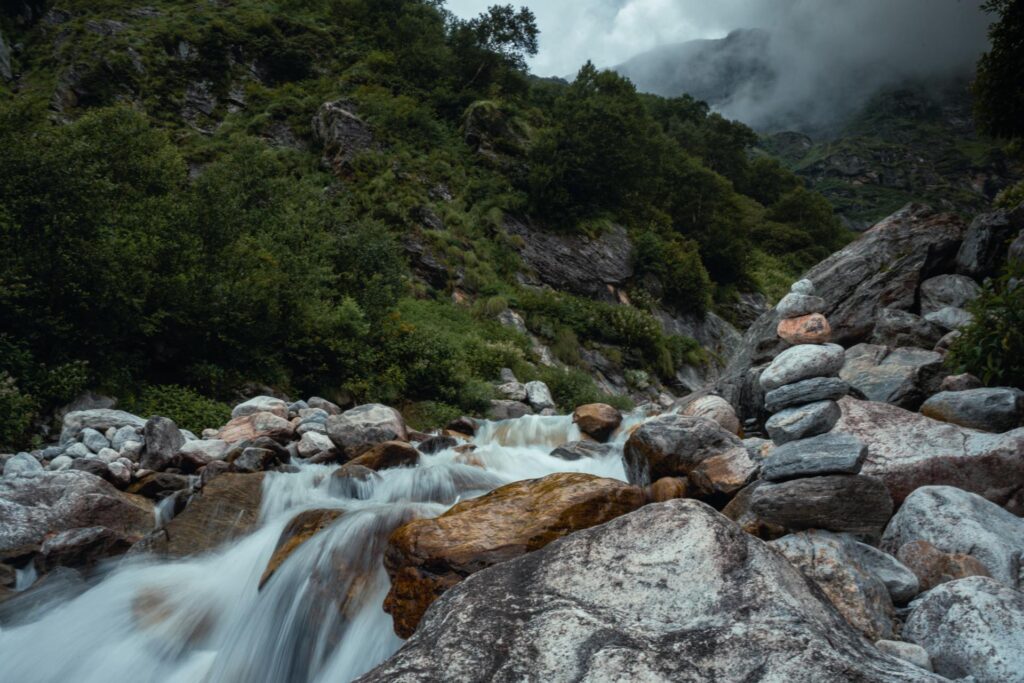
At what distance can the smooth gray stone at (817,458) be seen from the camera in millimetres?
5074

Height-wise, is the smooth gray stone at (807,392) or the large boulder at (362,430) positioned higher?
the smooth gray stone at (807,392)

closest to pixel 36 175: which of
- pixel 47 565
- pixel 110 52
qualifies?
pixel 47 565

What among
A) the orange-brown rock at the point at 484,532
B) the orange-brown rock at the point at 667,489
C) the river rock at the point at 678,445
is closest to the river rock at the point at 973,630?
the orange-brown rock at the point at 484,532

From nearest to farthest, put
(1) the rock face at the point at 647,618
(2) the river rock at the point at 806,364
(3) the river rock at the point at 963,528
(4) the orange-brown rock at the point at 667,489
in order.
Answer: (1) the rock face at the point at 647,618
(3) the river rock at the point at 963,528
(2) the river rock at the point at 806,364
(4) the orange-brown rock at the point at 667,489

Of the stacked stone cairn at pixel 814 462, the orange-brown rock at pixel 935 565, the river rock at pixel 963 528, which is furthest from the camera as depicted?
the stacked stone cairn at pixel 814 462

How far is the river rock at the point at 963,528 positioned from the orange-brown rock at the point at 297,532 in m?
5.72

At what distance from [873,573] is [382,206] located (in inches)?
998

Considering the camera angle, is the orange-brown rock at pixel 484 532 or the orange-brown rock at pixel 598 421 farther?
the orange-brown rock at pixel 598 421

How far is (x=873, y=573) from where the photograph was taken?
177 inches

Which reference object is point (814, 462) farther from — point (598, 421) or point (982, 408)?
point (598, 421)

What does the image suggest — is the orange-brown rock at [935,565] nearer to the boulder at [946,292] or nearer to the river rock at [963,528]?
the river rock at [963,528]

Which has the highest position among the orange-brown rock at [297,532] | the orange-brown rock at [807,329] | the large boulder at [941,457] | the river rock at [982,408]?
the orange-brown rock at [807,329]

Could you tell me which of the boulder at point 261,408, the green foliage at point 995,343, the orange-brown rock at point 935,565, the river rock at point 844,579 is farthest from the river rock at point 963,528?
the boulder at point 261,408

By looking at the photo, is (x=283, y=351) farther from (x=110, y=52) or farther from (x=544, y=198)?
(x=110, y=52)
